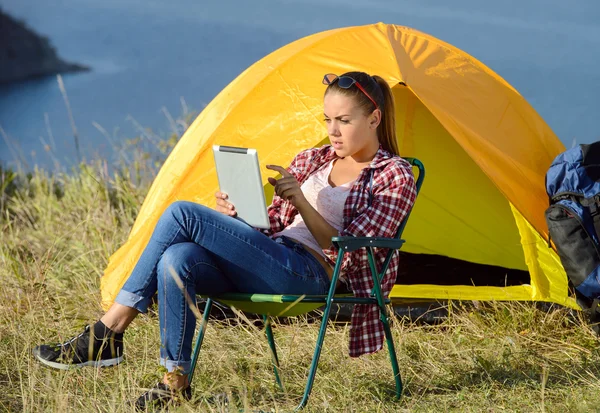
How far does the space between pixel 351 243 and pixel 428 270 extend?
77.0 inches

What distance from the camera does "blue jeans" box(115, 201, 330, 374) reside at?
2488 millimetres

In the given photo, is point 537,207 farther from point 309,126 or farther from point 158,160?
point 158,160

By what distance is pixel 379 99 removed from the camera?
9.20ft

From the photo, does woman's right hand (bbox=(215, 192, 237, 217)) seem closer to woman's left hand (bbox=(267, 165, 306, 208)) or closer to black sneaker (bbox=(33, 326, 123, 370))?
woman's left hand (bbox=(267, 165, 306, 208))

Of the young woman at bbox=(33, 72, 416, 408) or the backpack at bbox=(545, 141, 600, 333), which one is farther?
the backpack at bbox=(545, 141, 600, 333)

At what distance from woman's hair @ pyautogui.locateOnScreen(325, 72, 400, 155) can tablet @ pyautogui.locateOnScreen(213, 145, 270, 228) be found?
0.43 metres

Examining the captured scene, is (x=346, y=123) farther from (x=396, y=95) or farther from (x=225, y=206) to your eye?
(x=396, y=95)

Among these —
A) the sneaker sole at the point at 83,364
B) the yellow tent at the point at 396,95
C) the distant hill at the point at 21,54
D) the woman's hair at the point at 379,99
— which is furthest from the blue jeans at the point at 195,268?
the distant hill at the point at 21,54

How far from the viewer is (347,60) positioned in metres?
3.67

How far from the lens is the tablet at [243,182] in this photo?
2.53 metres

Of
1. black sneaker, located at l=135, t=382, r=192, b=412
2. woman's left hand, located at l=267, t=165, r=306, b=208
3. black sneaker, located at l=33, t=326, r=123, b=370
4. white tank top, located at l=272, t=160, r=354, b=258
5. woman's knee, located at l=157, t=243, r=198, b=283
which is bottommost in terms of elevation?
black sneaker, located at l=135, t=382, r=192, b=412

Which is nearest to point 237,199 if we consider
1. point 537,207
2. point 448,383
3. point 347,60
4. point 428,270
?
point 448,383

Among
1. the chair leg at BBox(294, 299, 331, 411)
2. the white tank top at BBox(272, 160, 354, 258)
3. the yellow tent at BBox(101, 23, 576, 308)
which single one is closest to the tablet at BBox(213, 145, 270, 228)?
the white tank top at BBox(272, 160, 354, 258)

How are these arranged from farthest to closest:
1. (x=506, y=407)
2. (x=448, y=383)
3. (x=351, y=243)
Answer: (x=448, y=383) → (x=506, y=407) → (x=351, y=243)
